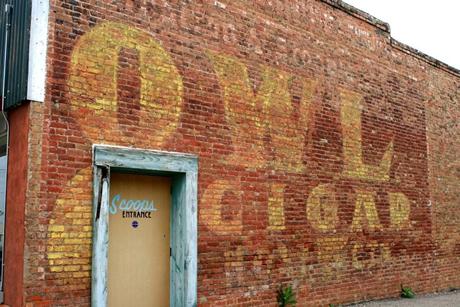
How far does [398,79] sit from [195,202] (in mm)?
6628

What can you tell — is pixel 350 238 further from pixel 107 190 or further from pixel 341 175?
pixel 107 190

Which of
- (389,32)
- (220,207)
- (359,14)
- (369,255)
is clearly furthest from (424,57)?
(220,207)

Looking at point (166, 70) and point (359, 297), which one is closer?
point (166, 70)

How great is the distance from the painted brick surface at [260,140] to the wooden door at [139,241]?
53cm

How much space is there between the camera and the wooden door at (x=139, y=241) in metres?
6.70

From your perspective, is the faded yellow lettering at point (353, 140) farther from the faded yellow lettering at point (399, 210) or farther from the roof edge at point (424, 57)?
the roof edge at point (424, 57)

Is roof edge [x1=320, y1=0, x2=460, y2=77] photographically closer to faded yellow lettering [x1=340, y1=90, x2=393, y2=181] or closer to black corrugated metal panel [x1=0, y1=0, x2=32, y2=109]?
faded yellow lettering [x1=340, y1=90, x2=393, y2=181]

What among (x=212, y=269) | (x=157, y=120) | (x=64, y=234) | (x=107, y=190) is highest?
(x=157, y=120)

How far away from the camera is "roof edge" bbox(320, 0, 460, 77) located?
10245 mm

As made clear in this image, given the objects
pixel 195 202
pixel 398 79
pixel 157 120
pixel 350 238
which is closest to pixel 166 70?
pixel 157 120

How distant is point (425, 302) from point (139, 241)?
21.1 ft

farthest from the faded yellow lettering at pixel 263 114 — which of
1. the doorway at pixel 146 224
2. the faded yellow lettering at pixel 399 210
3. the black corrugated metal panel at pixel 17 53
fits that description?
the faded yellow lettering at pixel 399 210

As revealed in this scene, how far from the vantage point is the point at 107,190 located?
6.33 meters

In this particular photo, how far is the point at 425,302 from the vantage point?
33.9ft
